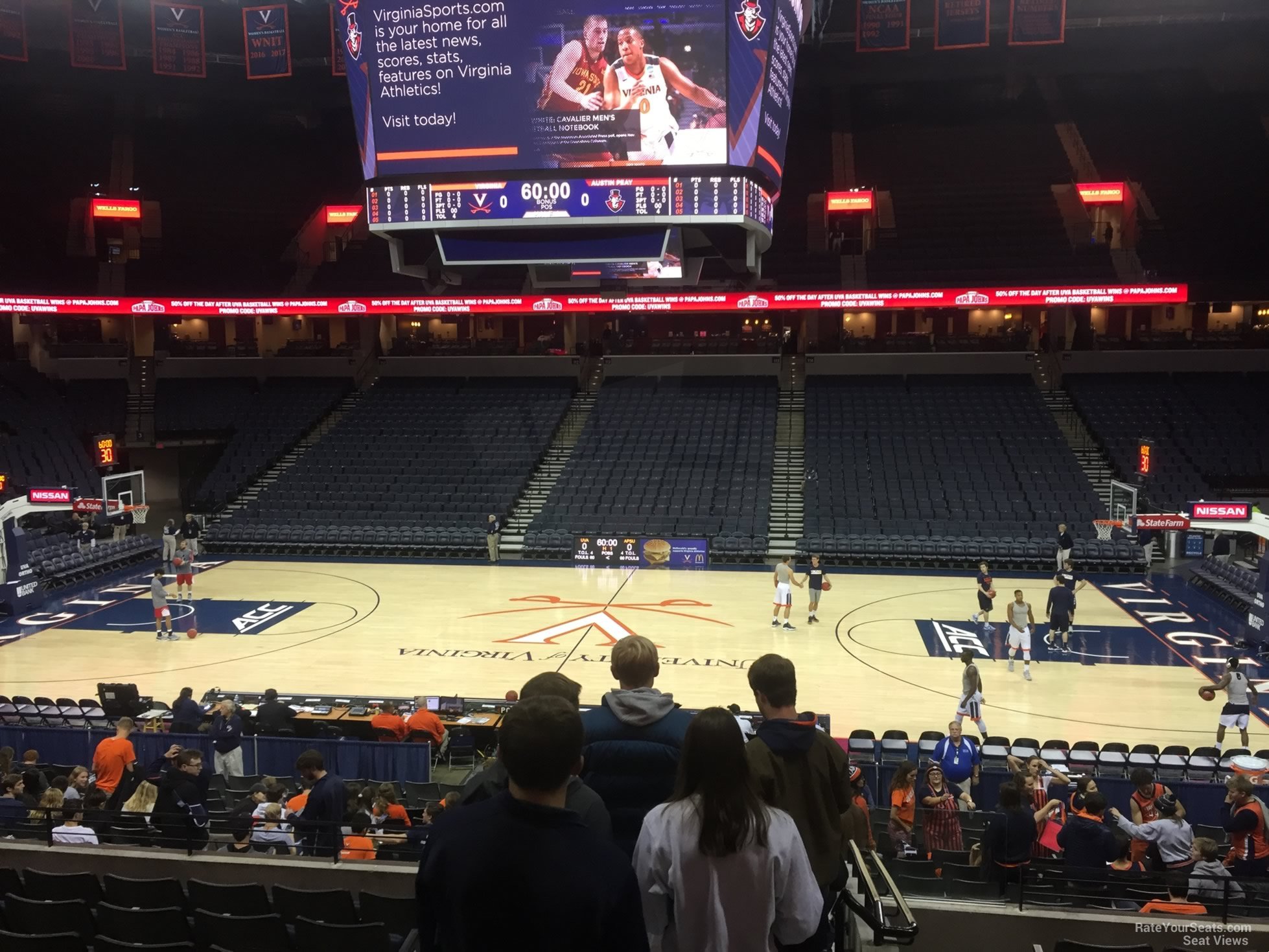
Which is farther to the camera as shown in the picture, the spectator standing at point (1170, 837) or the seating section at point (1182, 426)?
the seating section at point (1182, 426)

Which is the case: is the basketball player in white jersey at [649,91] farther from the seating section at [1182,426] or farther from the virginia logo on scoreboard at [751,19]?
the seating section at [1182,426]

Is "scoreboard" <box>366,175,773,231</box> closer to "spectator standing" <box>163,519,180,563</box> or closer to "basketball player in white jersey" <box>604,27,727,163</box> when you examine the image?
"basketball player in white jersey" <box>604,27,727,163</box>

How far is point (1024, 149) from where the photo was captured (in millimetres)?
38312

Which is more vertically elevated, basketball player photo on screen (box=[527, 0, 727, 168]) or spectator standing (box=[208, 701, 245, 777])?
basketball player photo on screen (box=[527, 0, 727, 168])

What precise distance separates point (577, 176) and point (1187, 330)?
30163mm

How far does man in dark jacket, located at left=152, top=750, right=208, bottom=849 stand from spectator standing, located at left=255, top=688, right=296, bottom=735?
12.7 feet

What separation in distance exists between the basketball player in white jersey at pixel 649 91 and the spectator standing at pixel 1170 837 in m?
7.08

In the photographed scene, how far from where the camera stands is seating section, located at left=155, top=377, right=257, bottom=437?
33.2 meters

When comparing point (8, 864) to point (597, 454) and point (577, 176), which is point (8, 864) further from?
point (597, 454)

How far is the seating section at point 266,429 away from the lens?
30.0 meters

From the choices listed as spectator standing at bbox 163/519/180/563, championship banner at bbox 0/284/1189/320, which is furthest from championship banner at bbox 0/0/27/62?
spectator standing at bbox 163/519/180/563

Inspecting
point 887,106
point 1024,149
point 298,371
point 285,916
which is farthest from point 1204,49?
point 285,916

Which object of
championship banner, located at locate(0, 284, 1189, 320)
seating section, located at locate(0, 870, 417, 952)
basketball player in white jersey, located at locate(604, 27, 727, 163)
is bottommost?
seating section, located at locate(0, 870, 417, 952)

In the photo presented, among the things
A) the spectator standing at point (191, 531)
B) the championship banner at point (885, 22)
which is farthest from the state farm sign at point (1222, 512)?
the spectator standing at point (191, 531)
